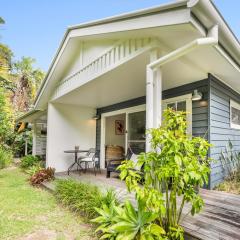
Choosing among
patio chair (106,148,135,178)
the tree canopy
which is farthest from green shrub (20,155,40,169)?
the tree canopy

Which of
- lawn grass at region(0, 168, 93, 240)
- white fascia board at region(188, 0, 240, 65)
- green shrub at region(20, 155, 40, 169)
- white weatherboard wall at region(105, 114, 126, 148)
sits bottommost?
lawn grass at region(0, 168, 93, 240)

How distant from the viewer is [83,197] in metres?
3.81

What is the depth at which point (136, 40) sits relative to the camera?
12.0 feet

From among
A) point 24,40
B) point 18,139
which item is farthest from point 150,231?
point 24,40

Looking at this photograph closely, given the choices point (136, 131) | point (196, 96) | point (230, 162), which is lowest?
point (230, 162)

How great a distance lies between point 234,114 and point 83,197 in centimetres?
508

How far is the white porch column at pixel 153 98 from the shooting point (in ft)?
10.9

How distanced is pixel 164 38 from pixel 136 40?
1.82 ft

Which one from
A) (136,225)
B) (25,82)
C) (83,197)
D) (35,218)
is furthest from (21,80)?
(136,225)

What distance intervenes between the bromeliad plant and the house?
87 cm

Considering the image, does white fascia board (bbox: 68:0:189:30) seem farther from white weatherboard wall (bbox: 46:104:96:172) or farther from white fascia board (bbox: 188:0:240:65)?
white weatherboard wall (bbox: 46:104:96:172)

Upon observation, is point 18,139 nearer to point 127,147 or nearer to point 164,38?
point 127,147

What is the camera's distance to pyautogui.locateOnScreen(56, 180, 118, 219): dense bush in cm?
342

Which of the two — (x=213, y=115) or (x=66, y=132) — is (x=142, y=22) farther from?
(x=66, y=132)
